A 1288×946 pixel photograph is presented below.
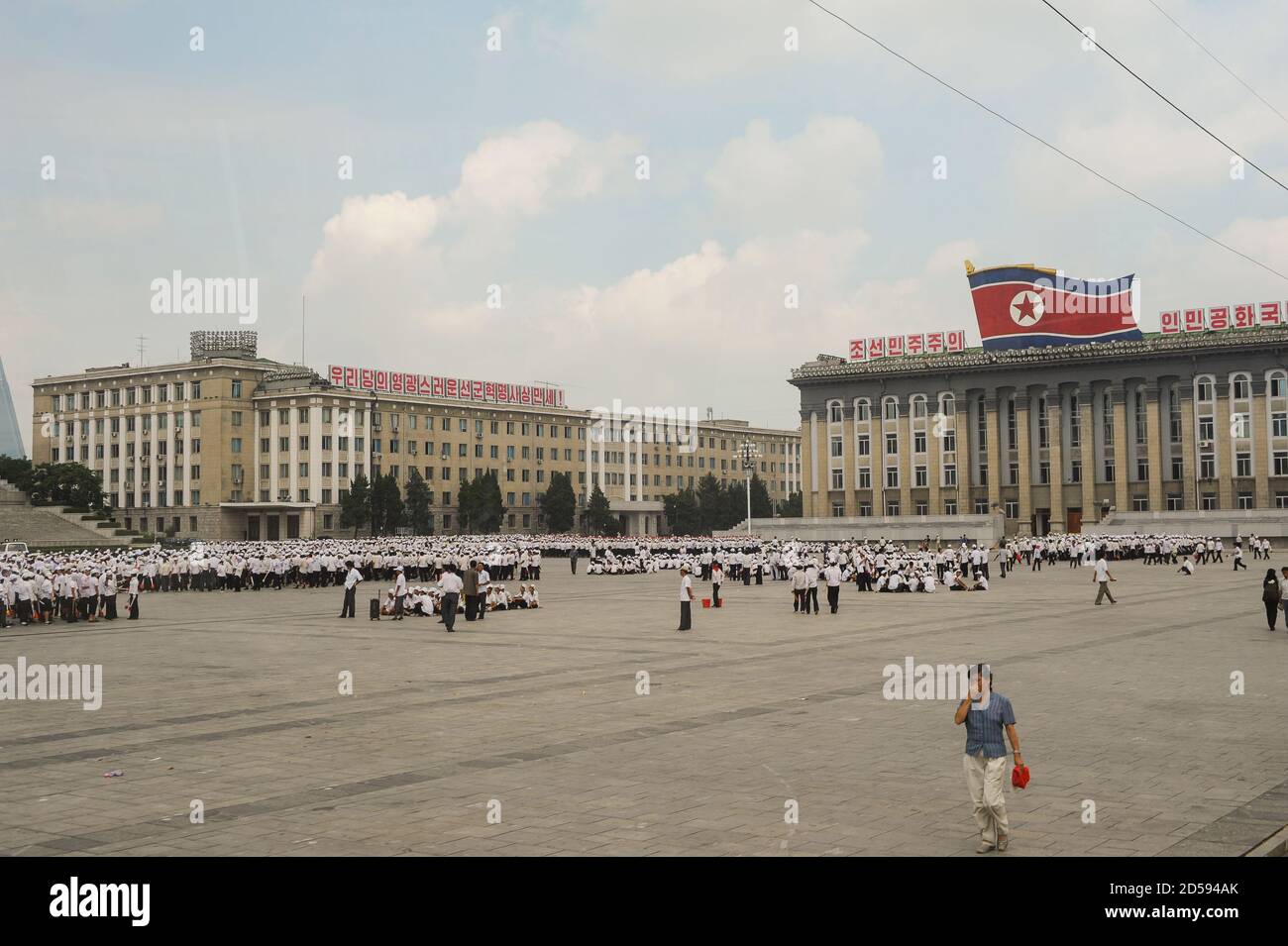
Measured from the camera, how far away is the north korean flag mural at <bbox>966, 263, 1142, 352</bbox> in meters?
91.1

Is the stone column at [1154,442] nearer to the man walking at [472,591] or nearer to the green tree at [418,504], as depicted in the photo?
the green tree at [418,504]

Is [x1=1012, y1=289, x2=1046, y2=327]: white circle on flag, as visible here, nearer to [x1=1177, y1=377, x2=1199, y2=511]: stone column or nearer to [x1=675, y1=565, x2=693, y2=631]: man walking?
[x1=1177, y1=377, x2=1199, y2=511]: stone column

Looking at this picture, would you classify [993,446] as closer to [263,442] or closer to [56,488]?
[263,442]

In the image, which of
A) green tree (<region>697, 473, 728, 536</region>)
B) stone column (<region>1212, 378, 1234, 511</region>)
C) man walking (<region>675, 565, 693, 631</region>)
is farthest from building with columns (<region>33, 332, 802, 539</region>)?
man walking (<region>675, 565, 693, 631</region>)

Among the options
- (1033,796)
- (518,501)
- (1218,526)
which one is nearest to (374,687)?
(1033,796)

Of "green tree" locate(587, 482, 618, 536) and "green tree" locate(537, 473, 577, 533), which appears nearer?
"green tree" locate(537, 473, 577, 533)

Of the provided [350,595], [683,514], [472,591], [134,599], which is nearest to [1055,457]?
[683,514]

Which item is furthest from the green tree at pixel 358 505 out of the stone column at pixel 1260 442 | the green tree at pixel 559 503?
the stone column at pixel 1260 442

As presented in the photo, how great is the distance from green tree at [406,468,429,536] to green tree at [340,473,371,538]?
458 cm

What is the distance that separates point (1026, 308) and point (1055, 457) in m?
12.4

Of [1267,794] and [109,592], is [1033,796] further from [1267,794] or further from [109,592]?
[109,592]

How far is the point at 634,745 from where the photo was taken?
12.8 metres

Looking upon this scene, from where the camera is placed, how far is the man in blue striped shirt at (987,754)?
8.41 metres

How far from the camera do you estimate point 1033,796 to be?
10188 mm
